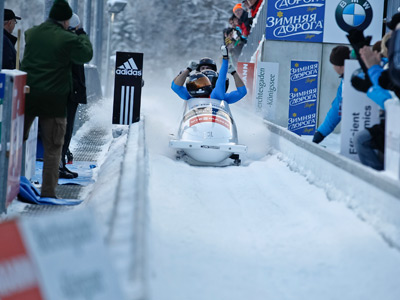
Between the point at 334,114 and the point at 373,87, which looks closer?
the point at 373,87

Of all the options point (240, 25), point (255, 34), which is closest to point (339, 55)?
point (255, 34)

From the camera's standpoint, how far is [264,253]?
172 inches

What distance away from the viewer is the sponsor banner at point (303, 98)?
1192cm

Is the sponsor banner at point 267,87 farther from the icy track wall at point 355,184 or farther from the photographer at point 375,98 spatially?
the photographer at point 375,98

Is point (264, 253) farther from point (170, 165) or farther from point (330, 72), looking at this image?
point (330, 72)

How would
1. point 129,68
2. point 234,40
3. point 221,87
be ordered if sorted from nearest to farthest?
1. point 221,87
2. point 129,68
3. point 234,40

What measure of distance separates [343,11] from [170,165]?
337 inches

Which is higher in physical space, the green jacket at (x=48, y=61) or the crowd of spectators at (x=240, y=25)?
the crowd of spectators at (x=240, y=25)

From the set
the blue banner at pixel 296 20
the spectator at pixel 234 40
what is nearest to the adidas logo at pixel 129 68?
the blue banner at pixel 296 20

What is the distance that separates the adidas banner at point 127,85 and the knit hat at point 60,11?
11.3ft

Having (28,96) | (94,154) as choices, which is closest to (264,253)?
(28,96)

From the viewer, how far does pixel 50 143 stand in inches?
249

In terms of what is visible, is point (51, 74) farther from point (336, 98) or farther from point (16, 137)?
point (336, 98)

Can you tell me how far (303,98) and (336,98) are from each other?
16.1 ft
